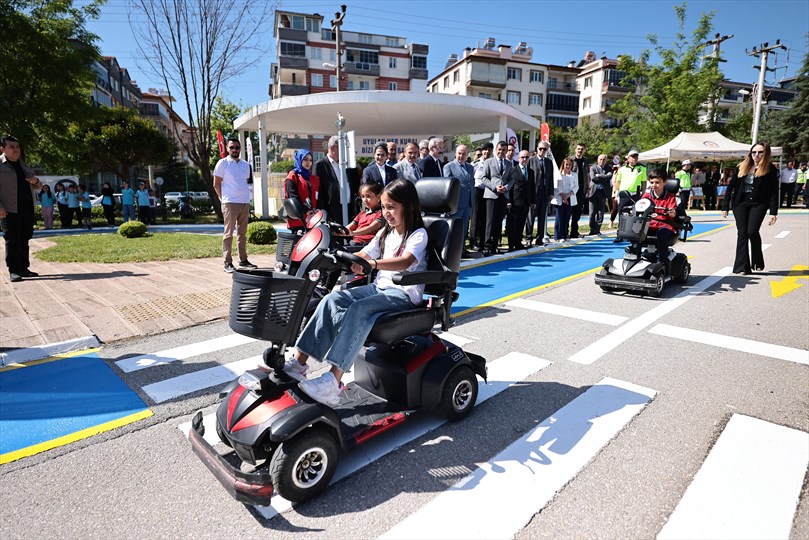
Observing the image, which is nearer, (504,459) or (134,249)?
(504,459)

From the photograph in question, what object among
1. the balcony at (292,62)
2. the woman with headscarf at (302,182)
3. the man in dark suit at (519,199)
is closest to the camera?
the woman with headscarf at (302,182)

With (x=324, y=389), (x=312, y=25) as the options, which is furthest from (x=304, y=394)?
(x=312, y=25)

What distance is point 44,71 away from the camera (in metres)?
17.7

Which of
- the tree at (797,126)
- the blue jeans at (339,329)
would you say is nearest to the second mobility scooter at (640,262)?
the blue jeans at (339,329)

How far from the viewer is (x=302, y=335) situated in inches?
112

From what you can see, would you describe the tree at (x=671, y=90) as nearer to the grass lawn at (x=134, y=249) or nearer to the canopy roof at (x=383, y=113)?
the canopy roof at (x=383, y=113)

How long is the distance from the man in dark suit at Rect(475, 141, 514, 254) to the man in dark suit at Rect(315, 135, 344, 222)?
11.6ft

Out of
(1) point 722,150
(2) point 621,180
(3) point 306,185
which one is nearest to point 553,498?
(3) point 306,185

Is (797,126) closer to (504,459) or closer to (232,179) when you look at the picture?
(232,179)

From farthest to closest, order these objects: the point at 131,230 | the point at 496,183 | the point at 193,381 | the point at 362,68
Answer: the point at 362,68
the point at 131,230
the point at 496,183
the point at 193,381

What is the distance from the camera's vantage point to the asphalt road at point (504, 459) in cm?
227

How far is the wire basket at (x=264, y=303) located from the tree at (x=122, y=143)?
3159 centimetres

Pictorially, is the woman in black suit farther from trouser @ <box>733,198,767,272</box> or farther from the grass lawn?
the grass lawn

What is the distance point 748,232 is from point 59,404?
10.1 meters
